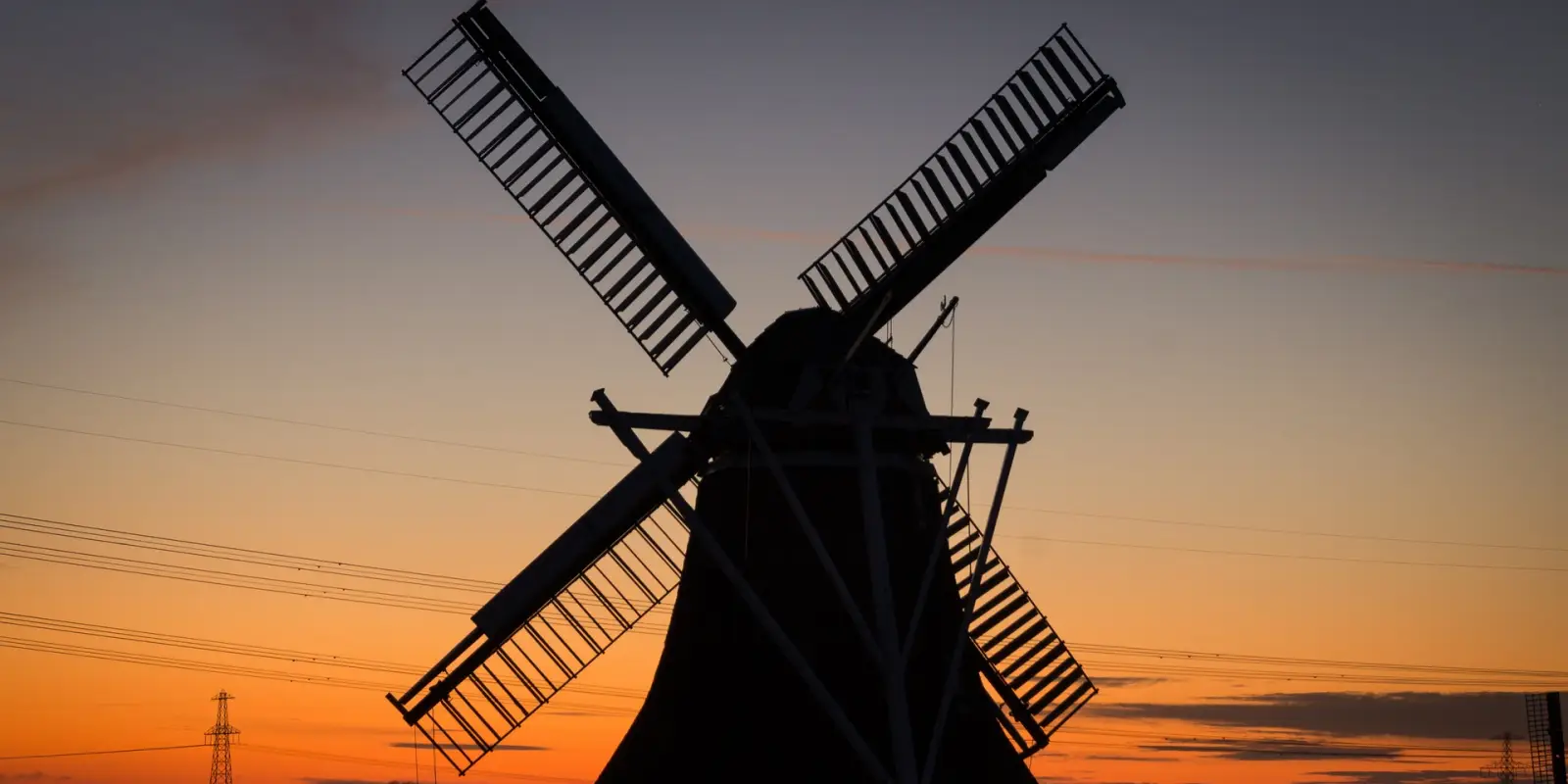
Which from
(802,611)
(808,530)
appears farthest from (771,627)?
(808,530)

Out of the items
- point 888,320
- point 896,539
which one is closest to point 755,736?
point 896,539

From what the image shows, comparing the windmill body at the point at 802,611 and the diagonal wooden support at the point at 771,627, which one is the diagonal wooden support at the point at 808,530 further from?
the diagonal wooden support at the point at 771,627

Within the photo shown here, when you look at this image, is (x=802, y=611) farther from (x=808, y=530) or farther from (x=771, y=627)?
(x=808, y=530)

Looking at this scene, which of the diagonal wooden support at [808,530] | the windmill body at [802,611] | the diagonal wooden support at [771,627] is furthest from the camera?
the windmill body at [802,611]

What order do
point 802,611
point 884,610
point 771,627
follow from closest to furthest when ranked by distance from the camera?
point 771,627 → point 884,610 → point 802,611

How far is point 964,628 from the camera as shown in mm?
25656

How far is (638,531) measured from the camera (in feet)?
92.0

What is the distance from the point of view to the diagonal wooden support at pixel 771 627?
80.2ft

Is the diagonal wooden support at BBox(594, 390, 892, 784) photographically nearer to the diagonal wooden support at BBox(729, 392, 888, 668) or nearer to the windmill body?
the windmill body

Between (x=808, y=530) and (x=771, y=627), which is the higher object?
(x=808, y=530)

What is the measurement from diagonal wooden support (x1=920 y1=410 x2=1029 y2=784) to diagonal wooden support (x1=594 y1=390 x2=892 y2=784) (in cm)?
74

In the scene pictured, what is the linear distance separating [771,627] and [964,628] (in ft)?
8.80

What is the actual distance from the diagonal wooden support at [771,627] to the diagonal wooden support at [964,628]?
0.74 m

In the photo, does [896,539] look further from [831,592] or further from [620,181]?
[620,181]
